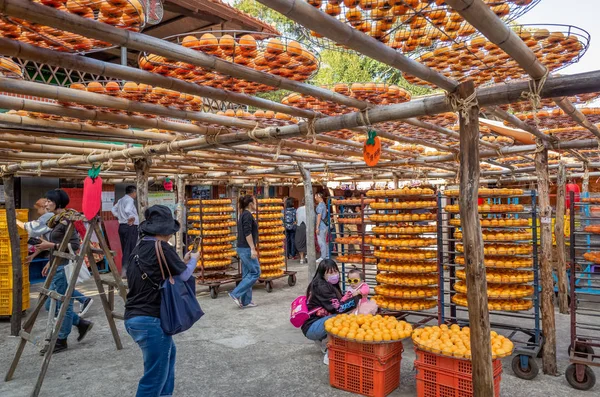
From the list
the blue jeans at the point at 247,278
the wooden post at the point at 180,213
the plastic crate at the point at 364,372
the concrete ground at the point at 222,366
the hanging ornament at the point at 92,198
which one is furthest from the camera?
the wooden post at the point at 180,213

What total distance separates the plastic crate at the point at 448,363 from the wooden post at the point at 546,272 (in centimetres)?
145

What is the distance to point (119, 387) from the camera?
5184mm

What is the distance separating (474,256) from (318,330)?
274 centimetres

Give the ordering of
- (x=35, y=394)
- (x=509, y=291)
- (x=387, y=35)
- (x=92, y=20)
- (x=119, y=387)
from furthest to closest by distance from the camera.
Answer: (x=509, y=291) < (x=119, y=387) < (x=35, y=394) < (x=387, y=35) < (x=92, y=20)

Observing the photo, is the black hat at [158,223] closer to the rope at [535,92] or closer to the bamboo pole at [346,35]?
the bamboo pole at [346,35]

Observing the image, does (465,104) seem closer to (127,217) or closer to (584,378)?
(584,378)

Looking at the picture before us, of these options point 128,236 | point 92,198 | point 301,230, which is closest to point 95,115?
point 92,198

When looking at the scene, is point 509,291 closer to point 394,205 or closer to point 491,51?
point 394,205

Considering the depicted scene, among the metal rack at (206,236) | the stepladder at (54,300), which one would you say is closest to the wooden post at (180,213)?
the metal rack at (206,236)

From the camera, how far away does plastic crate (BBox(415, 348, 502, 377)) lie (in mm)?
4426

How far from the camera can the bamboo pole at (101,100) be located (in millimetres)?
4004

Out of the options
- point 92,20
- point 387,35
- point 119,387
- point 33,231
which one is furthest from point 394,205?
point 33,231

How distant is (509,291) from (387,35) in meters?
4.26

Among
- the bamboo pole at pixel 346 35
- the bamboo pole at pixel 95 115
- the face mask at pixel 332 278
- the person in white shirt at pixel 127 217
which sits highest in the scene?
the bamboo pole at pixel 346 35
